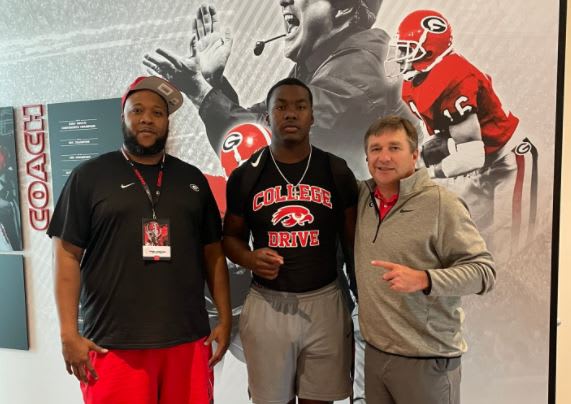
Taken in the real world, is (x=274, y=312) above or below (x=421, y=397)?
above

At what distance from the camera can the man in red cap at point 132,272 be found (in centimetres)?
144

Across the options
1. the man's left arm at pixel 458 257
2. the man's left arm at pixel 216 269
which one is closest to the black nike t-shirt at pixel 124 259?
the man's left arm at pixel 216 269

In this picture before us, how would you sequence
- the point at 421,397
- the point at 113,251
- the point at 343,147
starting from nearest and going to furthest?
the point at 421,397, the point at 113,251, the point at 343,147

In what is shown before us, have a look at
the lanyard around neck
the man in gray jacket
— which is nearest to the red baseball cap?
the lanyard around neck

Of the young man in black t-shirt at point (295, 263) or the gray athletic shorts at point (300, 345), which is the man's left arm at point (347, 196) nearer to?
the young man in black t-shirt at point (295, 263)

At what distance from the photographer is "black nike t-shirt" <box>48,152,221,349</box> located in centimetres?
143

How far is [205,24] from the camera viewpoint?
84.0 inches

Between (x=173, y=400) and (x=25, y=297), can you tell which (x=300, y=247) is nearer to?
(x=173, y=400)

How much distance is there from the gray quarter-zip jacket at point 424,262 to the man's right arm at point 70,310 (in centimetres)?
97

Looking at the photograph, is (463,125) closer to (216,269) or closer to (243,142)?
(243,142)

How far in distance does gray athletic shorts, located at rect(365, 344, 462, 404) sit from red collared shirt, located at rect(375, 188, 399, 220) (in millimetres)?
471

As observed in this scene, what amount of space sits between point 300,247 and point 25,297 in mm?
1898

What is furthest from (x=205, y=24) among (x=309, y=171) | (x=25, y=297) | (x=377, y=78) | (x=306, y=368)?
(x=25, y=297)

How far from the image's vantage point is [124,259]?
144 centimetres
